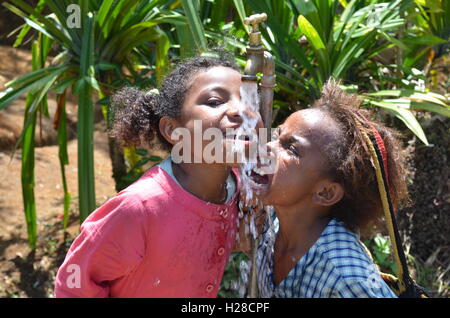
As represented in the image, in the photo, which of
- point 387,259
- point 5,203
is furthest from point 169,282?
point 5,203

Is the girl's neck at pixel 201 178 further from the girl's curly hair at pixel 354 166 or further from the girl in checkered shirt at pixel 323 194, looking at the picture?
the girl's curly hair at pixel 354 166

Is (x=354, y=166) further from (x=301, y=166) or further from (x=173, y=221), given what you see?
(x=173, y=221)

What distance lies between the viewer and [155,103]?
6.23 ft

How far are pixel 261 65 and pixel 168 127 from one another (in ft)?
1.13

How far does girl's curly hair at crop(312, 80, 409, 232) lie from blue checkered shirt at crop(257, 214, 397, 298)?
0.22 feet

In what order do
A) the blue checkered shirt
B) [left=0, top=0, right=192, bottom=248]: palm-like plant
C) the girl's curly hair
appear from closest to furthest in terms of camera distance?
1. the blue checkered shirt
2. the girl's curly hair
3. [left=0, top=0, right=192, bottom=248]: palm-like plant

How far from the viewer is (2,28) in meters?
5.38

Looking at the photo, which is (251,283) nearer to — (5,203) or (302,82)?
(302,82)

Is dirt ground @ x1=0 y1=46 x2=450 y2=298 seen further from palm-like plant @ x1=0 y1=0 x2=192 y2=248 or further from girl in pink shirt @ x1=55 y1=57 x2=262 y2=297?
girl in pink shirt @ x1=55 y1=57 x2=262 y2=297

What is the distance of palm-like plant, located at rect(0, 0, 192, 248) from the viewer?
2.38 metres

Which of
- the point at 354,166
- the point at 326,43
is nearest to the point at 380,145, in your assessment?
the point at 354,166

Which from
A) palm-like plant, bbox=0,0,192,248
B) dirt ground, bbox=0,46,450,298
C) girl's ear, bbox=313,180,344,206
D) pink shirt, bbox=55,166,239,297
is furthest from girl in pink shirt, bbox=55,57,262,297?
dirt ground, bbox=0,46,450,298

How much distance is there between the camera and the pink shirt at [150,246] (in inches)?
63.1

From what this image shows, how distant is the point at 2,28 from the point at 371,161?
15.0ft
